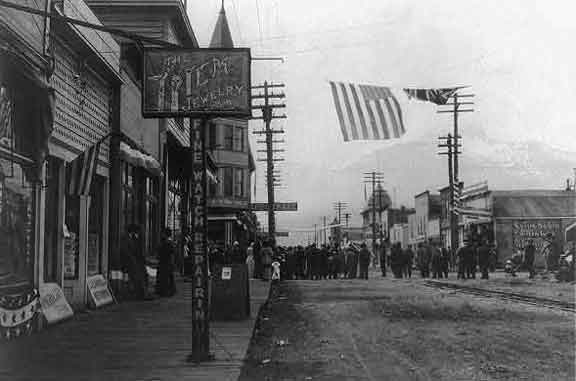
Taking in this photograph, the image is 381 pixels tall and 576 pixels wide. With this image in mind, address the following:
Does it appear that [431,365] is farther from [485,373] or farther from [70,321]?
[70,321]

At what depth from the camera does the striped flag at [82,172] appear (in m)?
13.1

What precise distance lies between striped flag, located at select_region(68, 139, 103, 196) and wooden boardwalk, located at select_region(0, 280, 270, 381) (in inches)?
86.7

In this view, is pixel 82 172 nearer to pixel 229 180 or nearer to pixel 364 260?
pixel 364 260

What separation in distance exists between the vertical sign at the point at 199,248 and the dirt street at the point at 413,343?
0.59m

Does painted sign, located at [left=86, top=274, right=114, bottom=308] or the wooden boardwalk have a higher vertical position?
painted sign, located at [left=86, top=274, right=114, bottom=308]

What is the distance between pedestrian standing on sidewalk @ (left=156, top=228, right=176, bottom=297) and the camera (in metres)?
17.6

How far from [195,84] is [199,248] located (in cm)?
167

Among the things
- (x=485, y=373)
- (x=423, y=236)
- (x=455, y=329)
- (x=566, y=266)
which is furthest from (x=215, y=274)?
(x=423, y=236)

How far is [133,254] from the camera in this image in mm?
15867

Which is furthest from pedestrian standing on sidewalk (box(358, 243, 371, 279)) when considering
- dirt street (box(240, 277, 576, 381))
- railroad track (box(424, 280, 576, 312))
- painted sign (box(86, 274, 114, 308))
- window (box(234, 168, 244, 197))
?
painted sign (box(86, 274, 114, 308))

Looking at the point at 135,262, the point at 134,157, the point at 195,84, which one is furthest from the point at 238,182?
the point at 195,84

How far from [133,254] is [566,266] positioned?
Result: 16.4 metres

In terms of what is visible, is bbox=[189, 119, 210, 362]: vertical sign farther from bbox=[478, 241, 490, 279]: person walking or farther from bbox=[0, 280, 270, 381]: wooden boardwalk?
bbox=[478, 241, 490, 279]: person walking

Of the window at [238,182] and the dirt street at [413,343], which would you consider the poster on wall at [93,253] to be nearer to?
the dirt street at [413,343]
